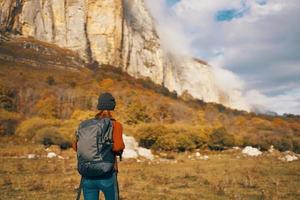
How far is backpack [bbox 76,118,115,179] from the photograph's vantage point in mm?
5957

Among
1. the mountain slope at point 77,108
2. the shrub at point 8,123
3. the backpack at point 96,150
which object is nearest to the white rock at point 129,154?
the mountain slope at point 77,108

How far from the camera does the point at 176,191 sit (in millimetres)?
15828

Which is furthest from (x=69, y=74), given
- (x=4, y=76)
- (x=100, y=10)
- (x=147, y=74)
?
(x=147, y=74)

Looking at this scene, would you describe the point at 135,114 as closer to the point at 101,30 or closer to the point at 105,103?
the point at 105,103

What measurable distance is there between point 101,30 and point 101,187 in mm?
119147

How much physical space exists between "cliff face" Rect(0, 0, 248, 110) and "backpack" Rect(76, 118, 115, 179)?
10381 centimetres

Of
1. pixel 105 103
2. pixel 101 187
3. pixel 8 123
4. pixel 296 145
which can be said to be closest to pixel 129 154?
pixel 8 123

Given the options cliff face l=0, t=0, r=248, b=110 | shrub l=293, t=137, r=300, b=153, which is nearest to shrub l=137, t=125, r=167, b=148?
shrub l=293, t=137, r=300, b=153

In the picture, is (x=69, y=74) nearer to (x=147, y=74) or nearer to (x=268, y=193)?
(x=147, y=74)

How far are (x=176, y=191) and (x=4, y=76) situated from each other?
6801 centimetres

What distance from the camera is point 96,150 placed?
6.00 m

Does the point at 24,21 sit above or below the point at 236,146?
above

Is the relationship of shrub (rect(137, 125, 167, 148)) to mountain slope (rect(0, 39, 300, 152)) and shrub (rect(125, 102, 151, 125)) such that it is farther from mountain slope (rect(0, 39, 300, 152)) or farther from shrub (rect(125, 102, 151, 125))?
shrub (rect(125, 102, 151, 125))

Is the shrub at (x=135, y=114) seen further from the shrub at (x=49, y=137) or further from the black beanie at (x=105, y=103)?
the black beanie at (x=105, y=103)
